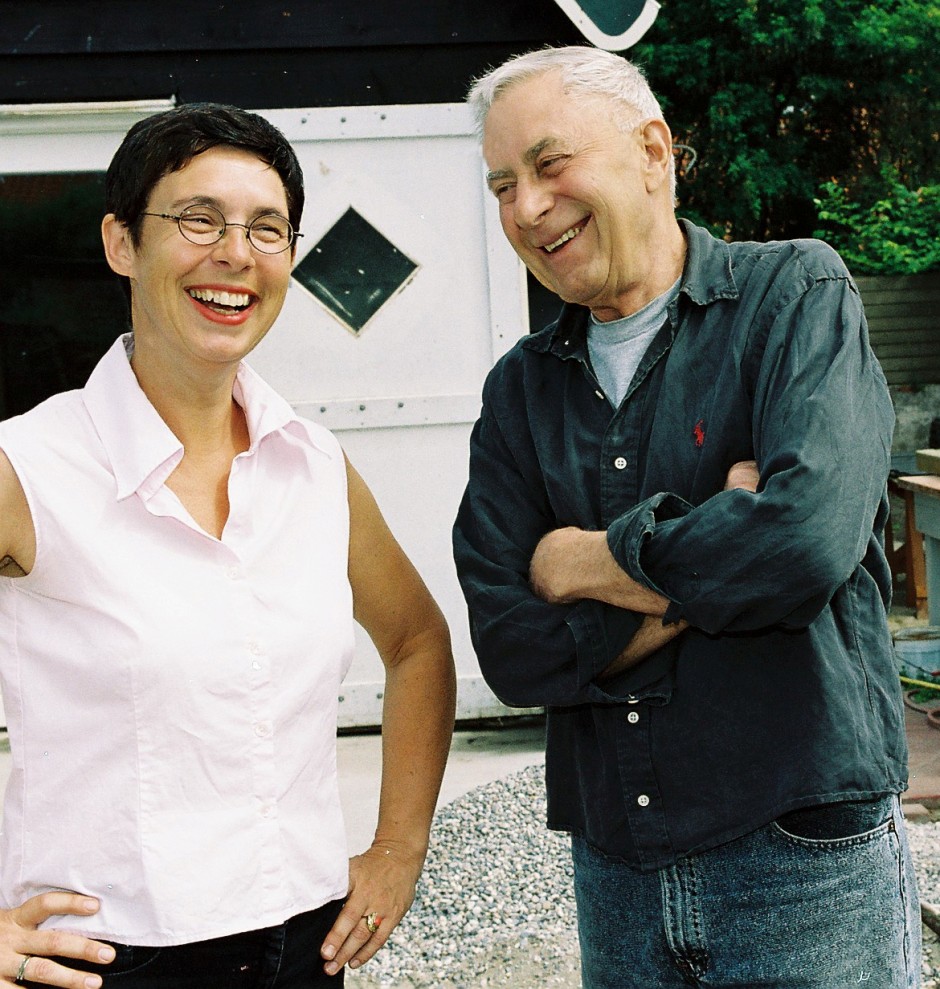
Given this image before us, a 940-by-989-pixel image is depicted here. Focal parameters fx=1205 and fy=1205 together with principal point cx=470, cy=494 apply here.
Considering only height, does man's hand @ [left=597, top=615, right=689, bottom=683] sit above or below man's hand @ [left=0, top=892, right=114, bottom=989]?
above

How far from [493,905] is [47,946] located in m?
2.30

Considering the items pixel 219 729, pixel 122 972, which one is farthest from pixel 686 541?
pixel 122 972

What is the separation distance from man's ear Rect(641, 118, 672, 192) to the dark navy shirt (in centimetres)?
11

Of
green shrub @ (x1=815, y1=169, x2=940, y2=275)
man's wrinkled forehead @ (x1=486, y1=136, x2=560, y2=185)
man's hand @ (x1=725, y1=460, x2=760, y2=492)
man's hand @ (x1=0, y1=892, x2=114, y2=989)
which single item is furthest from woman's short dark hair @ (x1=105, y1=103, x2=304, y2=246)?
green shrub @ (x1=815, y1=169, x2=940, y2=275)

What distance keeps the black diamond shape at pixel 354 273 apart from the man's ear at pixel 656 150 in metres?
3.23

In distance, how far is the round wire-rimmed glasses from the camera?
172 cm

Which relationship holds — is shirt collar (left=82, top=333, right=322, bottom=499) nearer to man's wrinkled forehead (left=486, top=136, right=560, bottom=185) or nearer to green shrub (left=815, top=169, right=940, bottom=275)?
man's wrinkled forehead (left=486, top=136, right=560, bottom=185)

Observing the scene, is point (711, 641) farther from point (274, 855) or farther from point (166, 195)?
point (166, 195)

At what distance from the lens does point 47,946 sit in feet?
5.06

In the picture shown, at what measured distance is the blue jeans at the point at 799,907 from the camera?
1.63 metres

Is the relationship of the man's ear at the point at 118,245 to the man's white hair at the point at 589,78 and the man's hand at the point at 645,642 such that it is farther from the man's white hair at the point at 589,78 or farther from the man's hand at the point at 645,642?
the man's hand at the point at 645,642

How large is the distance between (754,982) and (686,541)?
0.62 meters

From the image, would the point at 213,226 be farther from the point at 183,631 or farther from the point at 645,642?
the point at 645,642

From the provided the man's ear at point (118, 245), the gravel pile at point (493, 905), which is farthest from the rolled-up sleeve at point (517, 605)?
the gravel pile at point (493, 905)
